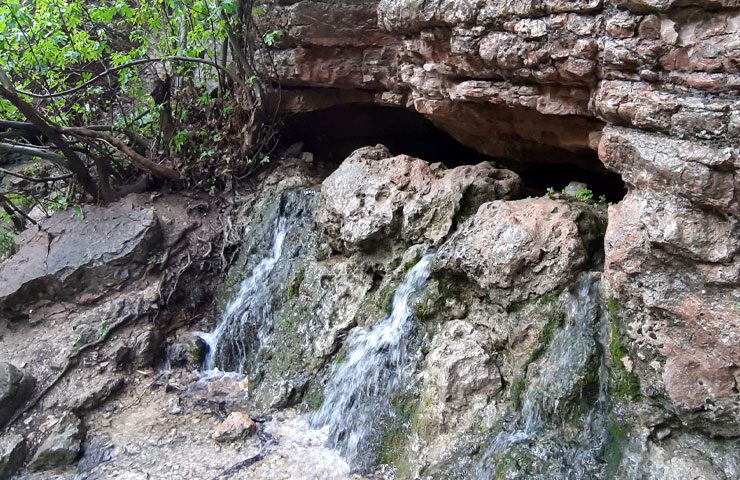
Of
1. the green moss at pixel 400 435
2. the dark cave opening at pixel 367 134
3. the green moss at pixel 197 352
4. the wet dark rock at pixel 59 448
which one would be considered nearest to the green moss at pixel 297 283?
the green moss at pixel 197 352

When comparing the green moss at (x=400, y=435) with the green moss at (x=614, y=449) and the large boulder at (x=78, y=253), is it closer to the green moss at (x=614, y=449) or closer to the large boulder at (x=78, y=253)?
the green moss at (x=614, y=449)

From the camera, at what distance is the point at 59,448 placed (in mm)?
4605

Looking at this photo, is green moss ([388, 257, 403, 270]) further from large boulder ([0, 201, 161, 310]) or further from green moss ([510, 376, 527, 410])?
large boulder ([0, 201, 161, 310])

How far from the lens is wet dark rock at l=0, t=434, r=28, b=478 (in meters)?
4.51

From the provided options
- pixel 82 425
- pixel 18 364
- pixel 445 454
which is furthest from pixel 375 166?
pixel 18 364

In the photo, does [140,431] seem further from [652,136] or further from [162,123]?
[652,136]

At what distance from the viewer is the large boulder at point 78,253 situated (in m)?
5.98

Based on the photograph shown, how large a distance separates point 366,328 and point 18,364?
3.56m

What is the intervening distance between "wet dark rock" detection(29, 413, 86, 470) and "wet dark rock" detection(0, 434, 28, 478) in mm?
127

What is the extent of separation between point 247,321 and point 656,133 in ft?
14.0

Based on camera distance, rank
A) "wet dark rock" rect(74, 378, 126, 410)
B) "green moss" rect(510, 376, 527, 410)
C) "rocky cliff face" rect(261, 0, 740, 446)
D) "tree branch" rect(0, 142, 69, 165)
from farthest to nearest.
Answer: "tree branch" rect(0, 142, 69, 165) → "wet dark rock" rect(74, 378, 126, 410) → "green moss" rect(510, 376, 527, 410) → "rocky cliff face" rect(261, 0, 740, 446)

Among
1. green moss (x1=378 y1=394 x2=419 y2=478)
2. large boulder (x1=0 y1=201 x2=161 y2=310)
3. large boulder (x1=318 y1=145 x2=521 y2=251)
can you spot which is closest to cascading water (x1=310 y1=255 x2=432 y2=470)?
green moss (x1=378 y1=394 x2=419 y2=478)

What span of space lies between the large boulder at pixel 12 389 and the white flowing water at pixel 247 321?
1604 millimetres

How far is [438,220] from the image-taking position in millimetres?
4906
